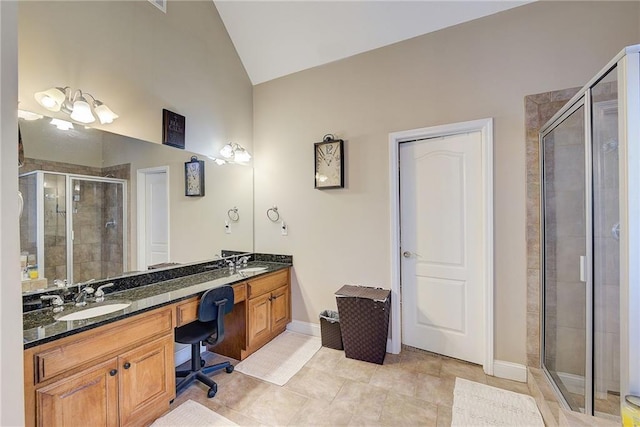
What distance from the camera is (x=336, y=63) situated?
2832 mm

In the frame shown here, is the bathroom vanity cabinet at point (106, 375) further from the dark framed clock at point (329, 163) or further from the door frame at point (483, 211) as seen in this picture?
the door frame at point (483, 211)

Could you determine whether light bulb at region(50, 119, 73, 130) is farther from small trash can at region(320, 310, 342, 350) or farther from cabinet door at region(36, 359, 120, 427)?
small trash can at region(320, 310, 342, 350)

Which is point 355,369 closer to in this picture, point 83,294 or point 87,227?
point 83,294

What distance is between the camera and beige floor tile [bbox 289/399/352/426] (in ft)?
5.65

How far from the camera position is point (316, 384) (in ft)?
6.95

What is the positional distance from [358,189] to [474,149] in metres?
1.08

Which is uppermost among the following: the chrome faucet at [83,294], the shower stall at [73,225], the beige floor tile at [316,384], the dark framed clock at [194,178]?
the dark framed clock at [194,178]

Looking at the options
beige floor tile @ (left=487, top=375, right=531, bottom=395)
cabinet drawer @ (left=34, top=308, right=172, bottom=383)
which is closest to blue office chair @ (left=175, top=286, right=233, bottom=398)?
cabinet drawer @ (left=34, top=308, right=172, bottom=383)

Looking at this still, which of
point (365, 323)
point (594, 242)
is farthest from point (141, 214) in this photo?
point (594, 242)

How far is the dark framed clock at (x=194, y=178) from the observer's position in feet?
8.50

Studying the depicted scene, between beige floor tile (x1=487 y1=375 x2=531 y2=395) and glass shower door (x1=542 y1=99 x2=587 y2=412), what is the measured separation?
0.23 m

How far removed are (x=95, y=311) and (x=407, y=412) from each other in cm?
209

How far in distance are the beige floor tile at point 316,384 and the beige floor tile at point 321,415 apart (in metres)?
0.07

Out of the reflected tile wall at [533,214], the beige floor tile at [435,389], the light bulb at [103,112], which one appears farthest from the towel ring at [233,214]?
the reflected tile wall at [533,214]
